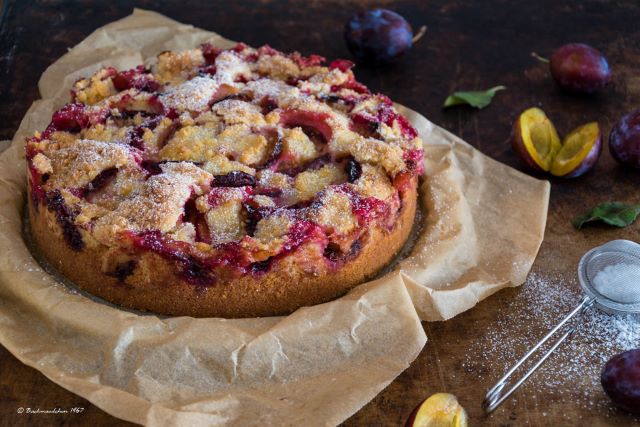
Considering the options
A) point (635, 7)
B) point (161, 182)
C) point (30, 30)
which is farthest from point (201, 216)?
point (635, 7)

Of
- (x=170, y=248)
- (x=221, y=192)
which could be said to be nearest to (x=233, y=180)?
(x=221, y=192)

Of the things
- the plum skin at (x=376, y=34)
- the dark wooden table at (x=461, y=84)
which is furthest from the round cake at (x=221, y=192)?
the plum skin at (x=376, y=34)

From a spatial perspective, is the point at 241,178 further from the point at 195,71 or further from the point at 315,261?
the point at 195,71

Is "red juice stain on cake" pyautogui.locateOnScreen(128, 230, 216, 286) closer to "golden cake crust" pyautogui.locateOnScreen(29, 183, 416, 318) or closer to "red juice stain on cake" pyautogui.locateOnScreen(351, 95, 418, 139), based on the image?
"golden cake crust" pyautogui.locateOnScreen(29, 183, 416, 318)

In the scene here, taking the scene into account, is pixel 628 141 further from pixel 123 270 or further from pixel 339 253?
pixel 123 270

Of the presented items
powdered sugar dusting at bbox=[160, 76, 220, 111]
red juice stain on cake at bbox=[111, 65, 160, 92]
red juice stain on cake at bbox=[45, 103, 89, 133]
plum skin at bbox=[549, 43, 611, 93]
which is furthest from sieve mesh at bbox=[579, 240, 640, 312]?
red juice stain on cake at bbox=[45, 103, 89, 133]

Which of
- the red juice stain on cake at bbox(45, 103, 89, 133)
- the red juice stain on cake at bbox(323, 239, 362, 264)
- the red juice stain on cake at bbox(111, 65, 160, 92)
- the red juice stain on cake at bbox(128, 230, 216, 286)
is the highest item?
the red juice stain on cake at bbox(111, 65, 160, 92)
